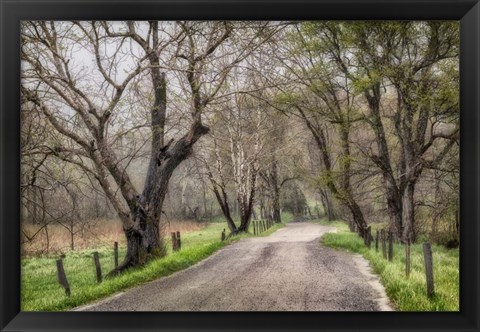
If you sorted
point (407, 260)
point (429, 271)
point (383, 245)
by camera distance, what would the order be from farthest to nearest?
point (383, 245)
point (407, 260)
point (429, 271)

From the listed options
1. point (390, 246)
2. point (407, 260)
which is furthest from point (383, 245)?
point (407, 260)

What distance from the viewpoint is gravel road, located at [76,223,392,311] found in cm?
376

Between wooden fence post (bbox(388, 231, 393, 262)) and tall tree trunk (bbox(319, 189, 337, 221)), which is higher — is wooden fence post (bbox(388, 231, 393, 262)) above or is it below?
below

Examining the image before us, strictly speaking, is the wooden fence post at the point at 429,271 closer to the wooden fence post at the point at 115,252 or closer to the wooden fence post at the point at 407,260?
the wooden fence post at the point at 407,260

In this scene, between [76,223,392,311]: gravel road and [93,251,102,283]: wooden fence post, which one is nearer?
[76,223,392,311]: gravel road

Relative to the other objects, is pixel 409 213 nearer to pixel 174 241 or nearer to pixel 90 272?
pixel 174 241

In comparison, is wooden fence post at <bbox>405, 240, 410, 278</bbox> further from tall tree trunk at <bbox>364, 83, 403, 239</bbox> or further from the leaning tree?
the leaning tree

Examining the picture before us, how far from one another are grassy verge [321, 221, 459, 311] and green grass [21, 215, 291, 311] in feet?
2.82

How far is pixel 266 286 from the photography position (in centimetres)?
382

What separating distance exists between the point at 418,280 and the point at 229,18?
93.1 inches

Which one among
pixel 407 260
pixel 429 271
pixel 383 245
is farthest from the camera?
pixel 383 245

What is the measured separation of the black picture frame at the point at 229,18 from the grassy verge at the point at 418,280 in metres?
0.06

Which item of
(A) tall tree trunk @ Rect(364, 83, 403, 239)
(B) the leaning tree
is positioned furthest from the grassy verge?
(B) the leaning tree
